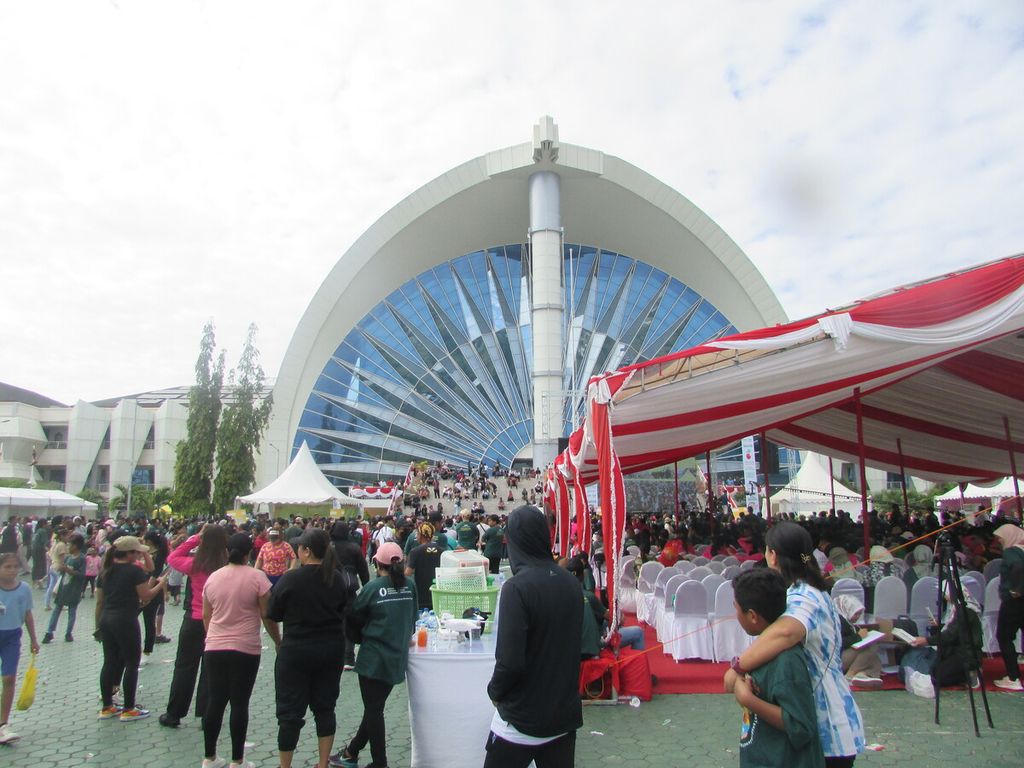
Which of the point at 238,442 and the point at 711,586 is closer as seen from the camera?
the point at 711,586

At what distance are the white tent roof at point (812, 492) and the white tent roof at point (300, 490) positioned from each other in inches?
587

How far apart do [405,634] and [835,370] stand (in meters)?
4.69

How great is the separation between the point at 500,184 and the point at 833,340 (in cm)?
2861

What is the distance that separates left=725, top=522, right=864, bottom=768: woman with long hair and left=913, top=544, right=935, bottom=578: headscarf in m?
6.13

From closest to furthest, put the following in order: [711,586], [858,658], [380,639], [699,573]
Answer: [380,639]
[858,658]
[711,586]
[699,573]

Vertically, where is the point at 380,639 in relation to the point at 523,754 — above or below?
above

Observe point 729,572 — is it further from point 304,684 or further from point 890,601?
point 304,684

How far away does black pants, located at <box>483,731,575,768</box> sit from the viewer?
259 centimetres

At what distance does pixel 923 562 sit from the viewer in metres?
8.68

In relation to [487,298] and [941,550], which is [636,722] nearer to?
[941,550]

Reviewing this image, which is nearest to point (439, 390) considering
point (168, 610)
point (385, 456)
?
point (385, 456)

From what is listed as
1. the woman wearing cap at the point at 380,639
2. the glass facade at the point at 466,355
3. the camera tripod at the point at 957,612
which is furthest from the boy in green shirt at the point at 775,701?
the glass facade at the point at 466,355

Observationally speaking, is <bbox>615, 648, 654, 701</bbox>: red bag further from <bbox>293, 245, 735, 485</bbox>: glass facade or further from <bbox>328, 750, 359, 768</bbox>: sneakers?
<bbox>293, 245, 735, 485</bbox>: glass facade

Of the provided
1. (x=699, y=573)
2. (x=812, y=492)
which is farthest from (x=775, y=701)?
(x=812, y=492)
